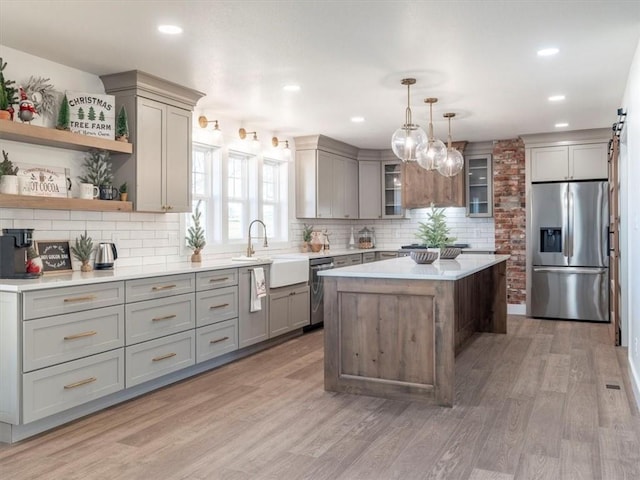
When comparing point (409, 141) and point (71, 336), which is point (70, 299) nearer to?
point (71, 336)

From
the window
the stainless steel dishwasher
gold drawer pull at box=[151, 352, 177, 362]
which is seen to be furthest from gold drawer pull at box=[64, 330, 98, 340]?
the stainless steel dishwasher

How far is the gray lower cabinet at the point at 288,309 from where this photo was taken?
5.35 meters

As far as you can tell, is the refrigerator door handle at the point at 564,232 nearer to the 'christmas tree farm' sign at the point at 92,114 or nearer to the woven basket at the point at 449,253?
the woven basket at the point at 449,253

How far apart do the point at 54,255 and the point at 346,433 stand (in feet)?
7.83

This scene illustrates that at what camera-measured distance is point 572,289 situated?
6.77 metres

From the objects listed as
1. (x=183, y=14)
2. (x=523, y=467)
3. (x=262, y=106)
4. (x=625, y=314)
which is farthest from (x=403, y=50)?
(x=625, y=314)

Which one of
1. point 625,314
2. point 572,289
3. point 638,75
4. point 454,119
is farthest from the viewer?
point 572,289

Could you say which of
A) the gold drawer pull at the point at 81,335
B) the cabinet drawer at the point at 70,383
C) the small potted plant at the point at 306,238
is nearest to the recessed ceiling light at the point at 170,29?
the gold drawer pull at the point at 81,335

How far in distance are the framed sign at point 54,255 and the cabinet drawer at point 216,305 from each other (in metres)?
1.00

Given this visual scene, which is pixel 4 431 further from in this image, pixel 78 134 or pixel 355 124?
pixel 355 124

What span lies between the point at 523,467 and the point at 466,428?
21.4 inches

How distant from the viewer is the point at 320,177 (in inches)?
277

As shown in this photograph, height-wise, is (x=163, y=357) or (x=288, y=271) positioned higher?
(x=288, y=271)

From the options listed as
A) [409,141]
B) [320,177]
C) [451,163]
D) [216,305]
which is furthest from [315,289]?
[409,141]
